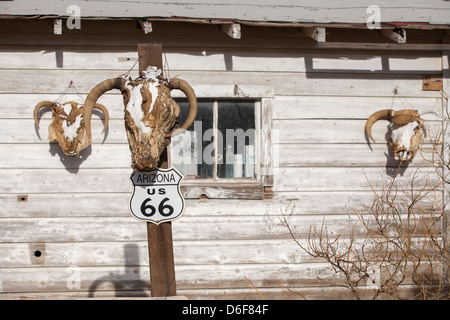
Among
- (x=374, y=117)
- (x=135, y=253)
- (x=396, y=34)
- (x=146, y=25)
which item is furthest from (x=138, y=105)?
A: (x=396, y=34)

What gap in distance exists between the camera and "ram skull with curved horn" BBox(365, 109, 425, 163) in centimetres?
559

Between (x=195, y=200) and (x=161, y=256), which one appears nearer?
(x=161, y=256)

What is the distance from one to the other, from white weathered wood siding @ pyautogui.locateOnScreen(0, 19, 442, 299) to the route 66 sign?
196 centimetres

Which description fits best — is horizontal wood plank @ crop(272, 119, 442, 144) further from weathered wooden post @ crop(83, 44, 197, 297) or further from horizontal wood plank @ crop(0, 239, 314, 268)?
weathered wooden post @ crop(83, 44, 197, 297)

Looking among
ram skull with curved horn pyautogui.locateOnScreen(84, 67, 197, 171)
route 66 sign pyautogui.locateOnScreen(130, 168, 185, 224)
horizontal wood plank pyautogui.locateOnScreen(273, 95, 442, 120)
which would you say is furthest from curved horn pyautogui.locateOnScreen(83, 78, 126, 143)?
horizontal wood plank pyautogui.locateOnScreen(273, 95, 442, 120)

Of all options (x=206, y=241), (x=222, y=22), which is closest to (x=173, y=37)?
(x=222, y=22)

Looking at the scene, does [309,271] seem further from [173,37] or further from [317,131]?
[173,37]

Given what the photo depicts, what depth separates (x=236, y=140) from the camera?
577 centimetres

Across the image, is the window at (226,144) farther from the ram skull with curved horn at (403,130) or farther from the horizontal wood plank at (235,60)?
the ram skull with curved horn at (403,130)

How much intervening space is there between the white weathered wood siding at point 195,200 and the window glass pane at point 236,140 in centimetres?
30

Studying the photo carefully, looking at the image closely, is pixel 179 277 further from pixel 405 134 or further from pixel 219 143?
pixel 405 134

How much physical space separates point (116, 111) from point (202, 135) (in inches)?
41.0

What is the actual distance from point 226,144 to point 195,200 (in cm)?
77

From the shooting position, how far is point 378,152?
5.83 meters
